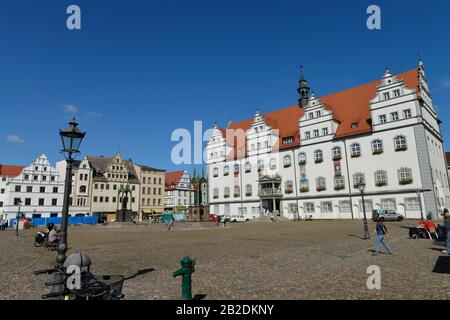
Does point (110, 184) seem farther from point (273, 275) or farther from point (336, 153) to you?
point (273, 275)

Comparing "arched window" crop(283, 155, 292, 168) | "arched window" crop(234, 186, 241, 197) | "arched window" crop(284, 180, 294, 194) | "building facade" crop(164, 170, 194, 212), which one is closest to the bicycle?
"arched window" crop(284, 180, 294, 194)

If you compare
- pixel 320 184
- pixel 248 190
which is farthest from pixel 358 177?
pixel 248 190

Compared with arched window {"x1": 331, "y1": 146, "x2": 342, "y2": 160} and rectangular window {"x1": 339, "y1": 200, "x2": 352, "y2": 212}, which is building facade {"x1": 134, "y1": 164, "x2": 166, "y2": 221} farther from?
rectangular window {"x1": 339, "y1": 200, "x2": 352, "y2": 212}

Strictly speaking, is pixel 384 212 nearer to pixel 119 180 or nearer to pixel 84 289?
pixel 84 289

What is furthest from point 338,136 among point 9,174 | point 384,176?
point 9,174

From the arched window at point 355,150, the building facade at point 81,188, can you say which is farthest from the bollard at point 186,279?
the building facade at point 81,188

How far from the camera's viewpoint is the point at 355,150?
43812 mm

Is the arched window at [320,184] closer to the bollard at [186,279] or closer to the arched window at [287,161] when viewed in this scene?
the arched window at [287,161]

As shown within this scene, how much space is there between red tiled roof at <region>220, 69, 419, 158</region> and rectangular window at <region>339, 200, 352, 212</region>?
9.50 meters

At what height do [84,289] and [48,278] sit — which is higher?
[84,289]

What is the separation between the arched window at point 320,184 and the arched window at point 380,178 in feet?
24.3
